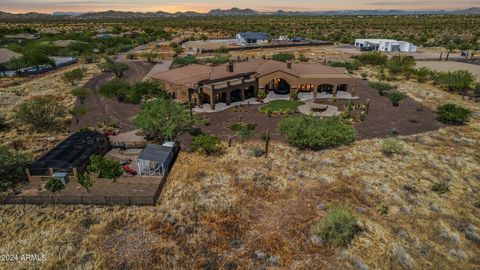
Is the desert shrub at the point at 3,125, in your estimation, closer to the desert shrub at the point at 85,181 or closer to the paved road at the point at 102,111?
the paved road at the point at 102,111

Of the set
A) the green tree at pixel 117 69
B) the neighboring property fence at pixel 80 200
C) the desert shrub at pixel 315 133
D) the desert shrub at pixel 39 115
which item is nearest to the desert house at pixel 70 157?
the neighboring property fence at pixel 80 200

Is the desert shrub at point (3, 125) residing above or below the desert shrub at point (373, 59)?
below

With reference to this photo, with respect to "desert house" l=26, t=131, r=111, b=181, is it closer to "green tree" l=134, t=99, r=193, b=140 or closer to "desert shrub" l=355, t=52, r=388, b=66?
"green tree" l=134, t=99, r=193, b=140

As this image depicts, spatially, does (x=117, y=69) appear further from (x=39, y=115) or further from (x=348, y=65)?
(x=348, y=65)

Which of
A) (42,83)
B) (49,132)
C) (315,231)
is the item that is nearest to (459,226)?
(315,231)

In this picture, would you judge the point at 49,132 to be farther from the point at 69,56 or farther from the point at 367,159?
the point at 69,56

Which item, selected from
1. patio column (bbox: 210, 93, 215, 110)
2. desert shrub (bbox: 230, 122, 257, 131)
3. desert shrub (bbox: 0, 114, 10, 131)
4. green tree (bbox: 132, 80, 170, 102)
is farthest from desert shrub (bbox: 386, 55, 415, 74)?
desert shrub (bbox: 0, 114, 10, 131)
